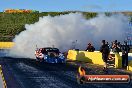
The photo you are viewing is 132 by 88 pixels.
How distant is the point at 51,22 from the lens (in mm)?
57312

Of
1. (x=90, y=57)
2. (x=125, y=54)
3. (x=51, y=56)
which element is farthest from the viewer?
(x=90, y=57)

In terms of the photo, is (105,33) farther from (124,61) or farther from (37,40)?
(124,61)

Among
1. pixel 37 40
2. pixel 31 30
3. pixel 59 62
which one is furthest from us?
pixel 31 30

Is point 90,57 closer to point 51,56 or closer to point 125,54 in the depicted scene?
point 51,56

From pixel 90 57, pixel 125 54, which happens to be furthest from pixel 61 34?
pixel 125 54

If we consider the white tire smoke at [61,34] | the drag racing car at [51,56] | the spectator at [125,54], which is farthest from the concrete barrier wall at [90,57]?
the white tire smoke at [61,34]

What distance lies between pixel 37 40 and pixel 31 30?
13.5ft

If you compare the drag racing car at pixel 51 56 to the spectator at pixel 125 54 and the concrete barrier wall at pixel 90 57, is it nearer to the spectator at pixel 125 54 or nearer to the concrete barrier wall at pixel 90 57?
the concrete barrier wall at pixel 90 57

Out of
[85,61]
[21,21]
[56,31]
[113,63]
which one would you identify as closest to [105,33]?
[56,31]

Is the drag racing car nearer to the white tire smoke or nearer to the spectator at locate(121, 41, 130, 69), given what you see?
the spectator at locate(121, 41, 130, 69)

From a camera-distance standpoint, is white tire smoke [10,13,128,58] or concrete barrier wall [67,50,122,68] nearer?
concrete barrier wall [67,50,122,68]

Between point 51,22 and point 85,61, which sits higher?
point 51,22

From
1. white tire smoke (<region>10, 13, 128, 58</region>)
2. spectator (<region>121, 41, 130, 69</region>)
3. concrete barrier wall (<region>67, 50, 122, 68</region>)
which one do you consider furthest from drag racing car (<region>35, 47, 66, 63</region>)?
white tire smoke (<region>10, 13, 128, 58</region>)

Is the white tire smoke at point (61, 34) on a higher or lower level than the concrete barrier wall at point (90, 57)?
higher
